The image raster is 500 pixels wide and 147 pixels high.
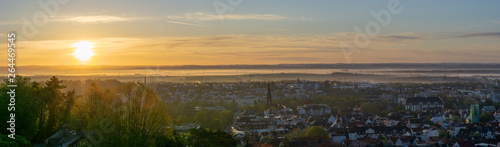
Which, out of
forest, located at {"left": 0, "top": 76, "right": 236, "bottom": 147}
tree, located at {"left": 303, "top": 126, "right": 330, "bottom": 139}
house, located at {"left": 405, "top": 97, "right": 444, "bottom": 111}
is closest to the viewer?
forest, located at {"left": 0, "top": 76, "right": 236, "bottom": 147}

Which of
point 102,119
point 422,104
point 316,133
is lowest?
point 316,133

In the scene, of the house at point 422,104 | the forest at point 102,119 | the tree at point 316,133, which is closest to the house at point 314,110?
the house at point 422,104

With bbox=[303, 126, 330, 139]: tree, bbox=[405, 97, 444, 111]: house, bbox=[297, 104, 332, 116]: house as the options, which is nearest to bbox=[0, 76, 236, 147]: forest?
bbox=[303, 126, 330, 139]: tree

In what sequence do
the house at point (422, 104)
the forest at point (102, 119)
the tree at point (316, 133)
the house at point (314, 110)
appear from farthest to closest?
the house at point (422, 104) < the house at point (314, 110) < the tree at point (316, 133) < the forest at point (102, 119)

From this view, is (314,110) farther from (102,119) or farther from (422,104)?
(102,119)

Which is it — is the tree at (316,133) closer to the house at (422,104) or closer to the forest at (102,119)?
→ the forest at (102,119)

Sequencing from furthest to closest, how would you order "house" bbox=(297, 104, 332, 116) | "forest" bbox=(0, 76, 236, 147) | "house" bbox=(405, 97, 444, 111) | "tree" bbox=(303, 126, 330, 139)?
1. "house" bbox=(405, 97, 444, 111)
2. "house" bbox=(297, 104, 332, 116)
3. "tree" bbox=(303, 126, 330, 139)
4. "forest" bbox=(0, 76, 236, 147)

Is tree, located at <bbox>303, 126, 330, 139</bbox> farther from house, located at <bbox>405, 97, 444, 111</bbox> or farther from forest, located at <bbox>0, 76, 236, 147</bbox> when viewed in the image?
house, located at <bbox>405, 97, 444, 111</bbox>

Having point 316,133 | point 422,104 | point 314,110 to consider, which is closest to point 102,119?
point 316,133

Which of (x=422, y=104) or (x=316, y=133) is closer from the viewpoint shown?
(x=316, y=133)
